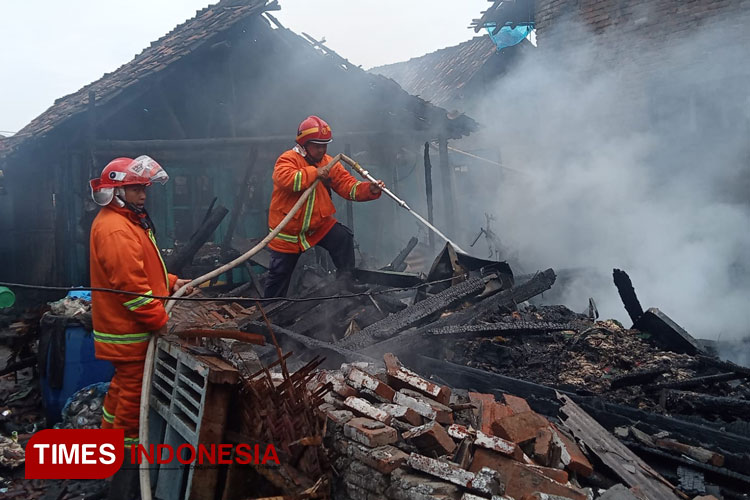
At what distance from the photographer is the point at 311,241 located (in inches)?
222

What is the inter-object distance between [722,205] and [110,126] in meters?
11.6

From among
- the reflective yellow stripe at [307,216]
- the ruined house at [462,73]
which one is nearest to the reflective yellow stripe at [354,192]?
the reflective yellow stripe at [307,216]

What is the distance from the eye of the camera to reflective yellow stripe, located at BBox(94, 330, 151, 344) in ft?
10.3

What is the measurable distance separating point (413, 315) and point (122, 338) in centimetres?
275

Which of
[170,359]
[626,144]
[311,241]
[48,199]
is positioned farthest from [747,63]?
[48,199]

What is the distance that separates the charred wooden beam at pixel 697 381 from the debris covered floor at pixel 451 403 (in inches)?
0.5

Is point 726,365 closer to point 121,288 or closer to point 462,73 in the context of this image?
point 121,288

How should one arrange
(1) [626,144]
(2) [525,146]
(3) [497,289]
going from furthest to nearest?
1. (2) [525,146]
2. (1) [626,144]
3. (3) [497,289]

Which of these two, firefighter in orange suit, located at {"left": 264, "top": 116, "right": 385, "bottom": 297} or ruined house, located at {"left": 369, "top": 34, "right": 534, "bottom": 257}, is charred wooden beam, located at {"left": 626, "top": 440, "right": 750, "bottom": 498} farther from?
ruined house, located at {"left": 369, "top": 34, "right": 534, "bottom": 257}

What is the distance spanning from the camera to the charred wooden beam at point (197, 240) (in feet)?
23.4

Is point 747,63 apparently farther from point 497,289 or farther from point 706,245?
point 497,289

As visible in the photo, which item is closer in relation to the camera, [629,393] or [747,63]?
[629,393]

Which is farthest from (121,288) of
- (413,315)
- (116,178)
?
(413,315)

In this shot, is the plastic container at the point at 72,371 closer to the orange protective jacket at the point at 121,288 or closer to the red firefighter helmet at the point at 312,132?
the orange protective jacket at the point at 121,288
